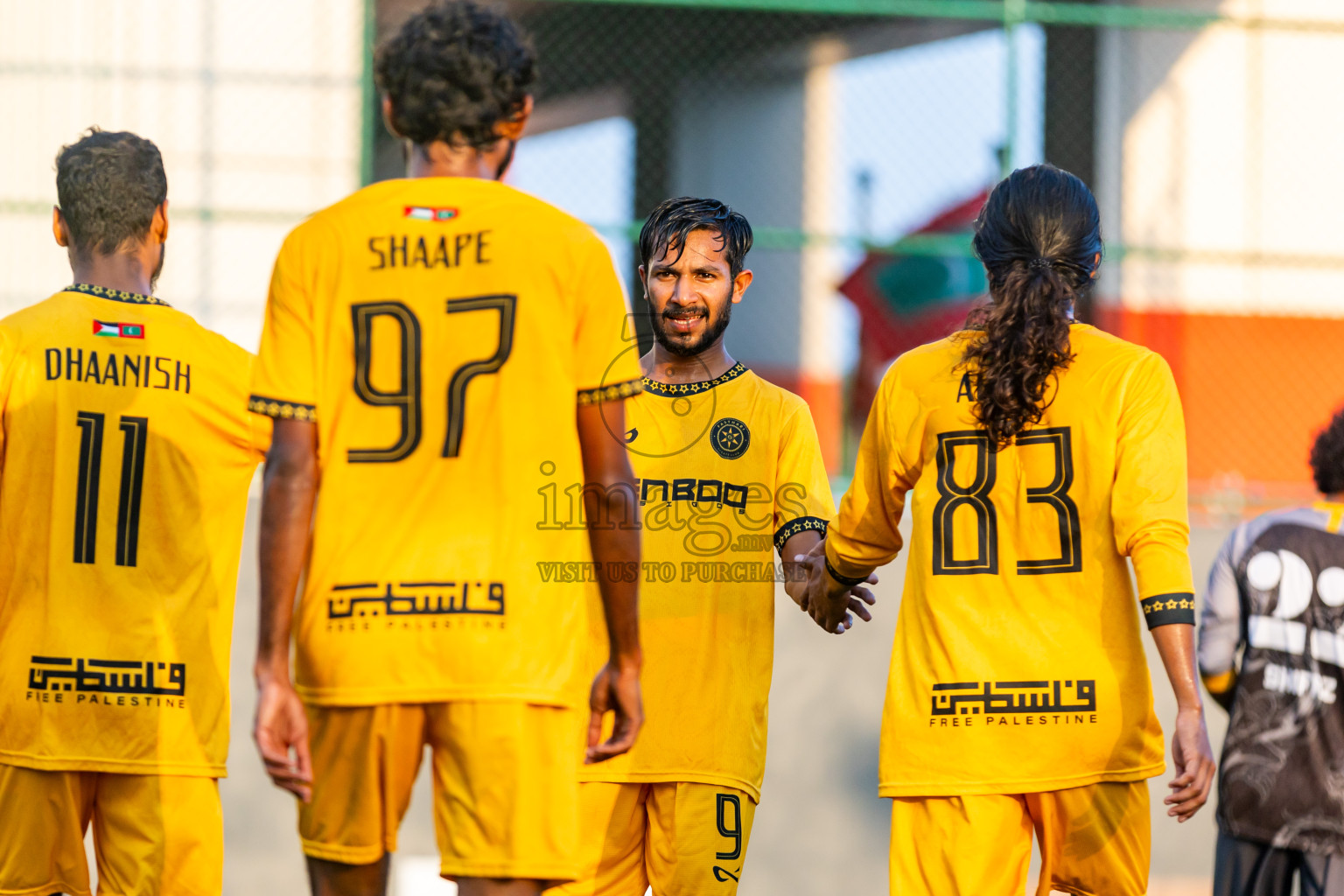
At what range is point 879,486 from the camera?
3748 millimetres

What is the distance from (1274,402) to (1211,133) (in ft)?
6.60

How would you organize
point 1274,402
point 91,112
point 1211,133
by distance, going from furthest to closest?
point 1211,133, point 1274,402, point 91,112

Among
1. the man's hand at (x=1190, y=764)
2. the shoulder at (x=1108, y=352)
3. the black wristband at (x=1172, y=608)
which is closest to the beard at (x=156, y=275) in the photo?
the shoulder at (x=1108, y=352)

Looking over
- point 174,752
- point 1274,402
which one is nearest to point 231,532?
point 174,752

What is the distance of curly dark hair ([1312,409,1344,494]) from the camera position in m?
4.77

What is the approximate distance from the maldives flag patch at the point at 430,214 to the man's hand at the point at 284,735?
2.96ft

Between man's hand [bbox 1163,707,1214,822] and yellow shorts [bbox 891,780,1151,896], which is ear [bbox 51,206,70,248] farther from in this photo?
man's hand [bbox 1163,707,1214,822]

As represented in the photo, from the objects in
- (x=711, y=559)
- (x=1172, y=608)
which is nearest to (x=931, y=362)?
(x=1172, y=608)

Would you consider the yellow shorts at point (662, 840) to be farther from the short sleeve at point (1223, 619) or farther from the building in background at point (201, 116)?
the building in background at point (201, 116)

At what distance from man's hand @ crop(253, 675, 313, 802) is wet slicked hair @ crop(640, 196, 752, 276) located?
2050mm

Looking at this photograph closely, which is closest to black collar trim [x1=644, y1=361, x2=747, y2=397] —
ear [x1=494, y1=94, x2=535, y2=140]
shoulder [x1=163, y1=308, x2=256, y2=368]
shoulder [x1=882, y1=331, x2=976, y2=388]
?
shoulder [x1=882, y1=331, x2=976, y2=388]

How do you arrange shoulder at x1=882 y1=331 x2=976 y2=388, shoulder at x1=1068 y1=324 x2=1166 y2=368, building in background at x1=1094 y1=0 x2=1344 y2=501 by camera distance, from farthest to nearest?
building in background at x1=1094 y1=0 x2=1344 y2=501, shoulder at x1=882 y1=331 x2=976 y2=388, shoulder at x1=1068 y1=324 x2=1166 y2=368

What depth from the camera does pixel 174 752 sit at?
12.9ft

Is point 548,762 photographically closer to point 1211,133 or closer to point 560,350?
point 560,350
